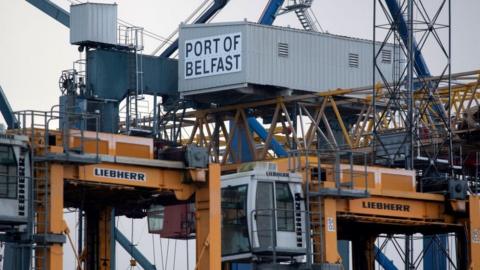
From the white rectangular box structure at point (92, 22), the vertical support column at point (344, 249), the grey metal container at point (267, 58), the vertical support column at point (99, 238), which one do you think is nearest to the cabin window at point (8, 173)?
the vertical support column at point (99, 238)

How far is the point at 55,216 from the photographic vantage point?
59.0m

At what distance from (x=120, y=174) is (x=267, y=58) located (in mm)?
17798

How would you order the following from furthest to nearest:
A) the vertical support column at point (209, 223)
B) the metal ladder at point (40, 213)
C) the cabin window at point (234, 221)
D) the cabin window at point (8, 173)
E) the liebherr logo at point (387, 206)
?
the liebherr logo at point (387, 206)
the cabin window at point (234, 221)
the vertical support column at point (209, 223)
the metal ladder at point (40, 213)
the cabin window at point (8, 173)

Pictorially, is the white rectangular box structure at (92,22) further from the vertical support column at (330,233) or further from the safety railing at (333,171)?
the vertical support column at (330,233)

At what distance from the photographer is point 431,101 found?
263 ft

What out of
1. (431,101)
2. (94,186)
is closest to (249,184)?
(94,186)

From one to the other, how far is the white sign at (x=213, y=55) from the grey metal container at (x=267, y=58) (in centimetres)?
5

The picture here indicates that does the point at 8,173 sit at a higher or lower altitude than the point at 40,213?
higher

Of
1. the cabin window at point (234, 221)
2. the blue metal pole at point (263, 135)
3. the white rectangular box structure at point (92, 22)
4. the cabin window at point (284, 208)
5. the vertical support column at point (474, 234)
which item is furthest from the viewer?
the blue metal pole at point (263, 135)

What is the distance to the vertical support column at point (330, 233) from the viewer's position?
67438 millimetres

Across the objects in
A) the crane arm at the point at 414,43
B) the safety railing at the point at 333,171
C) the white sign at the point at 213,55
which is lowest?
the safety railing at the point at 333,171

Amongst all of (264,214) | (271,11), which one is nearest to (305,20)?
(271,11)

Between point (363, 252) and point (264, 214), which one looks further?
point (363, 252)

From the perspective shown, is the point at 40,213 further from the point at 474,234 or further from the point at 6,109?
the point at 6,109
